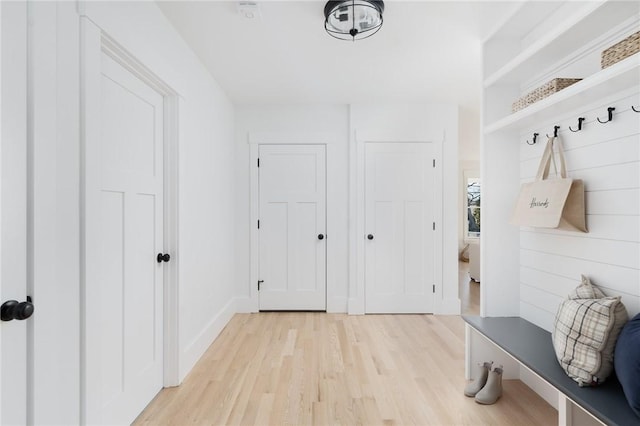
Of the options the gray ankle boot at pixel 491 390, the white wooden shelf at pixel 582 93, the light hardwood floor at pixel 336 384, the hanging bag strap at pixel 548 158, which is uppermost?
the white wooden shelf at pixel 582 93

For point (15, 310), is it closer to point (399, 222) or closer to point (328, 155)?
point (328, 155)

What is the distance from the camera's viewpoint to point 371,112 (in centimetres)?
385

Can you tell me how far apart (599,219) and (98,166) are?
7.91 ft

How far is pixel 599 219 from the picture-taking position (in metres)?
1.67

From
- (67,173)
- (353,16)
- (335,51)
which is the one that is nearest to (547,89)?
(353,16)

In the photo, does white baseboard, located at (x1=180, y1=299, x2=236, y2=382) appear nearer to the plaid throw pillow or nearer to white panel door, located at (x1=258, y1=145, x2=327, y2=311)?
white panel door, located at (x1=258, y1=145, x2=327, y2=311)

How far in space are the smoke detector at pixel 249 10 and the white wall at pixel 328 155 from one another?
1.82m

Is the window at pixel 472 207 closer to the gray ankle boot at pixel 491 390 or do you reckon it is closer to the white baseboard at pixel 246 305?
the white baseboard at pixel 246 305

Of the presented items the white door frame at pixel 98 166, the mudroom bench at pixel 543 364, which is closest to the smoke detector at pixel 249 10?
the white door frame at pixel 98 166

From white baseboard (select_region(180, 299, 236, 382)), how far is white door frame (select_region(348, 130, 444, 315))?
4.48 ft

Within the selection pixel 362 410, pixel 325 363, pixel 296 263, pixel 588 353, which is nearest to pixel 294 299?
pixel 296 263

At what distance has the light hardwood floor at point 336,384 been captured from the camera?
193cm

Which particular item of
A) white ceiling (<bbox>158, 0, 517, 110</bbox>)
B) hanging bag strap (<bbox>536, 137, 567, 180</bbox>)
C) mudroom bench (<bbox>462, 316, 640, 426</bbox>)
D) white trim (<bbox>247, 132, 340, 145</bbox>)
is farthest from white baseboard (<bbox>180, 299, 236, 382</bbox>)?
hanging bag strap (<bbox>536, 137, 567, 180</bbox>)

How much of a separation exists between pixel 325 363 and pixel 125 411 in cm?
136
